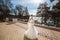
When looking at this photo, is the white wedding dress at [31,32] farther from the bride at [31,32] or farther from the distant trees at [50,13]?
the distant trees at [50,13]

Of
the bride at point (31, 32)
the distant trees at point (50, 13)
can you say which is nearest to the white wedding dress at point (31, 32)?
the bride at point (31, 32)

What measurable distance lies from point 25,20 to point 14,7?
420 millimetres

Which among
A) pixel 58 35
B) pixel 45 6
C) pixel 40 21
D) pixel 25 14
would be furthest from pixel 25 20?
pixel 58 35

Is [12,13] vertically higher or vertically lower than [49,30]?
higher

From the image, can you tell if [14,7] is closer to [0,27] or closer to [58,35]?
[0,27]

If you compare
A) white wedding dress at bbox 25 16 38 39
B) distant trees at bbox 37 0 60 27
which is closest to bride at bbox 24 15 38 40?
white wedding dress at bbox 25 16 38 39

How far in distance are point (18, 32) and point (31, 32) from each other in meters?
0.34

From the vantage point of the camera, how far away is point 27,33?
316 centimetres

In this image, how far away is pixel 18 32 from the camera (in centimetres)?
326

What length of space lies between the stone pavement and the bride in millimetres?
85

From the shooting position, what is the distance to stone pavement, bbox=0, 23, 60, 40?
312 centimetres

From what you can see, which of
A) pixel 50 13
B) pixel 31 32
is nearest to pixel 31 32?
pixel 31 32

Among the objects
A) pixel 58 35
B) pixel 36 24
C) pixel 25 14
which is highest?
pixel 25 14

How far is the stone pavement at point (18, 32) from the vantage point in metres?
3.12
